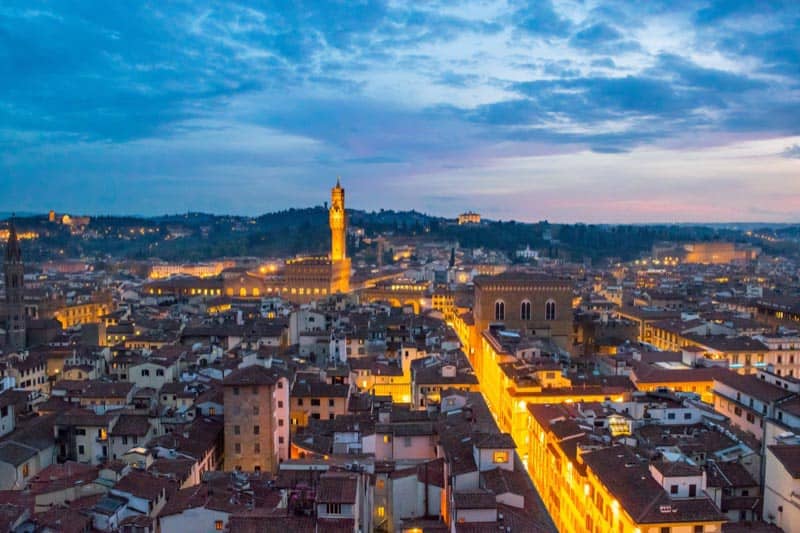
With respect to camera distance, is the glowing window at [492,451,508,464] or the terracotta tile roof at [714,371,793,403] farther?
the terracotta tile roof at [714,371,793,403]

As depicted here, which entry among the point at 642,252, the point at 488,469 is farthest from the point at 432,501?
the point at 642,252

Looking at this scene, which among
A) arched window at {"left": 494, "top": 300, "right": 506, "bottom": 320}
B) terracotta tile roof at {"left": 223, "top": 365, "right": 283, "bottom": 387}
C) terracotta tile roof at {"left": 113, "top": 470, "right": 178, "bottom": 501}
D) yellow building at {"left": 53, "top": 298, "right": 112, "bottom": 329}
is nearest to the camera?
terracotta tile roof at {"left": 113, "top": 470, "right": 178, "bottom": 501}

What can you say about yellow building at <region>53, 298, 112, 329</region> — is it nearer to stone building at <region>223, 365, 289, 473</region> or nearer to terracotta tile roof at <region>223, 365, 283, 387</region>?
terracotta tile roof at <region>223, 365, 283, 387</region>

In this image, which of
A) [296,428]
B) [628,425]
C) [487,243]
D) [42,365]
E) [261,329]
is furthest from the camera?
[487,243]

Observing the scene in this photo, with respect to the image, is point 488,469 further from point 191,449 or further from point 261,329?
point 261,329

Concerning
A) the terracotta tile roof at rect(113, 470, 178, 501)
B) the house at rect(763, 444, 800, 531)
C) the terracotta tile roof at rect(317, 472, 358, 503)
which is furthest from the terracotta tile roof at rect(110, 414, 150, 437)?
the house at rect(763, 444, 800, 531)

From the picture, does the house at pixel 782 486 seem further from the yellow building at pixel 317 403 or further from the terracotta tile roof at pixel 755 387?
the yellow building at pixel 317 403
